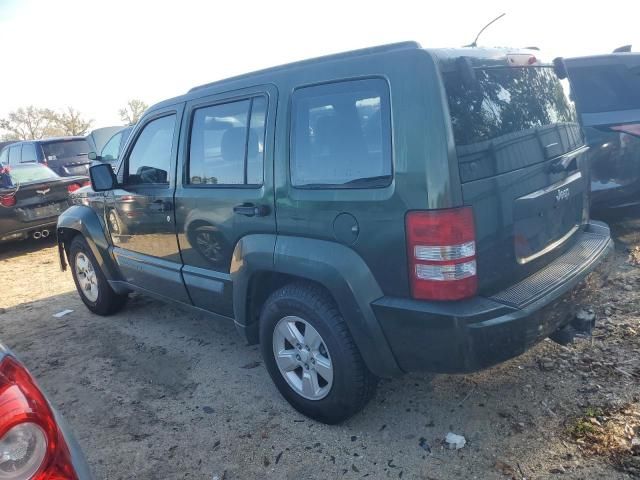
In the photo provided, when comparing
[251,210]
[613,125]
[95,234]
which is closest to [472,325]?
[251,210]

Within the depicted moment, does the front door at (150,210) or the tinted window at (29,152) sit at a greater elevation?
the tinted window at (29,152)

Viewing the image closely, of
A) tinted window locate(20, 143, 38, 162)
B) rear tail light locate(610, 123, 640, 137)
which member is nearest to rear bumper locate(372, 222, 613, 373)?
rear tail light locate(610, 123, 640, 137)

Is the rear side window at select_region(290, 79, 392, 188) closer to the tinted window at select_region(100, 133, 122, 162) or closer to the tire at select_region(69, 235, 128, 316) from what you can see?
the tire at select_region(69, 235, 128, 316)

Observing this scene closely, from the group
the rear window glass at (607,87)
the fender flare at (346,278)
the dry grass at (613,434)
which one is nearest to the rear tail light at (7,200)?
the fender flare at (346,278)

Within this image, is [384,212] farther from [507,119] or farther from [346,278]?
[507,119]

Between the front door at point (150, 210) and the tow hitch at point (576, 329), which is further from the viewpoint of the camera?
the front door at point (150, 210)

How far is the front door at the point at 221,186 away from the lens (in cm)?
282

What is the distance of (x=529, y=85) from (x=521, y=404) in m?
1.80

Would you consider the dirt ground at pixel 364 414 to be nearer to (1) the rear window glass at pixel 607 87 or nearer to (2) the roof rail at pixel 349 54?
(2) the roof rail at pixel 349 54

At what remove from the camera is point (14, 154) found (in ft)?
44.0

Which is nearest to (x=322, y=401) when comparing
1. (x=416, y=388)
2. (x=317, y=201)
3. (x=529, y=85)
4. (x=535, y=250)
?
(x=416, y=388)

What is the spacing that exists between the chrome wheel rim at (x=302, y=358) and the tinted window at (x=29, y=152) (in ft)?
39.9

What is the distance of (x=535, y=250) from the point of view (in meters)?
2.50

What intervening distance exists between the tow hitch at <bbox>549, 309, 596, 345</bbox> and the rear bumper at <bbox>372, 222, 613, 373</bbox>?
18 cm
